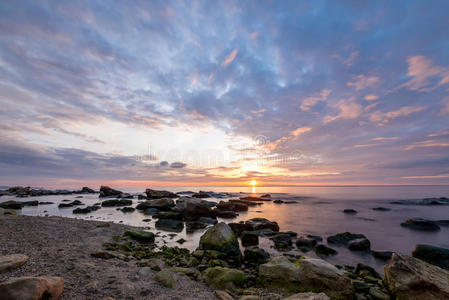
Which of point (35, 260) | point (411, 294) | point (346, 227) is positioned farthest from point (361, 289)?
point (346, 227)

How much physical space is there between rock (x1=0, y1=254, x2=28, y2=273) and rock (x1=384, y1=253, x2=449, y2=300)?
11.0 m

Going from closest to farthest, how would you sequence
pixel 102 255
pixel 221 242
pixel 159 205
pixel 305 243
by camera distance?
pixel 102 255
pixel 221 242
pixel 305 243
pixel 159 205

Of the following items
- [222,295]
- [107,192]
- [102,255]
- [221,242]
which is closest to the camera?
[222,295]

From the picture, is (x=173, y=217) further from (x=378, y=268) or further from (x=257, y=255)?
(x=378, y=268)

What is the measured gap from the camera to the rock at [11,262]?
16.1 feet

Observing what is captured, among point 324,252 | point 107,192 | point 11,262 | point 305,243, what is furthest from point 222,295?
point 107,192

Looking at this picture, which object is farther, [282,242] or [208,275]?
[282,242]

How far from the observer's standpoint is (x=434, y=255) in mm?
10586

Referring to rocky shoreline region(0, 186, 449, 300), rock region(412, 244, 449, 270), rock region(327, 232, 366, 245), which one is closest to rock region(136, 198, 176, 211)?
rocky shoreline region(0, 186, 449, 300)

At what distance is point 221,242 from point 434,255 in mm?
11339

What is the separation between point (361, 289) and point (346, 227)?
57.7 feet

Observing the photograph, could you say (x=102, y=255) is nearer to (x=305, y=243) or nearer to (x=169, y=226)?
(x=169, y=226)

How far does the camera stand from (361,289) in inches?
285

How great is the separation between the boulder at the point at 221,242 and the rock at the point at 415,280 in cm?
674
